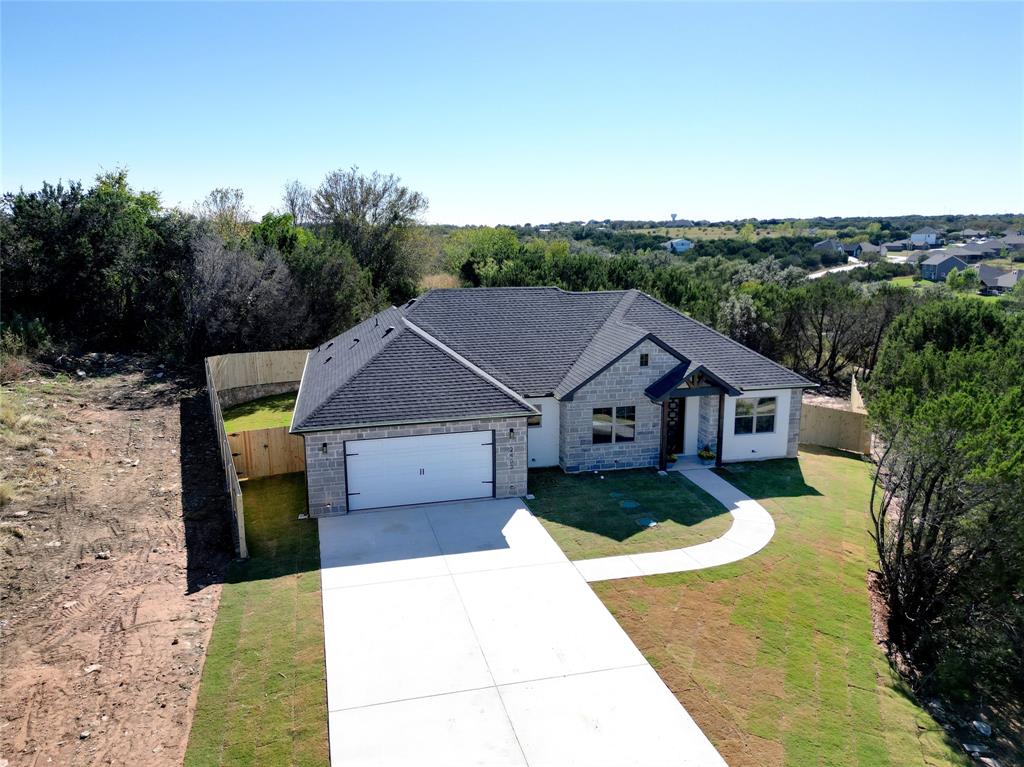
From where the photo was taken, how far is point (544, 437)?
839 inches

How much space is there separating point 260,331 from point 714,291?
27469 mm

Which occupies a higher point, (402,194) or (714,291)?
(402,194)

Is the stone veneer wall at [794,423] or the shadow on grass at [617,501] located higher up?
the stone veneer wall at [794,423]

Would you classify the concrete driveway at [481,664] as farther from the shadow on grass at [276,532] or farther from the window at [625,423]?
the window at [625,423]

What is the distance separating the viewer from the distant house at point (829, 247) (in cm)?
11121

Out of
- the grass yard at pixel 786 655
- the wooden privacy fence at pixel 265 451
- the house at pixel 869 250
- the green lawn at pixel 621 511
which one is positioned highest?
the house at pixel 869 250

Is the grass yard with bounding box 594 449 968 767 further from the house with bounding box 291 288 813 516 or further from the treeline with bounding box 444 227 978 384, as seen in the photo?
the treeline with bounding box 444 227 978 384

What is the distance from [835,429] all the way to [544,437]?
11815mm

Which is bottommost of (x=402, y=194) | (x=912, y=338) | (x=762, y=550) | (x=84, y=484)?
(x=762, y=550)

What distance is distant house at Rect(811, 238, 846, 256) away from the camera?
11121 centimetres

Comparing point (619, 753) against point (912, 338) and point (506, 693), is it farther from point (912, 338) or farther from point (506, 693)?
point (912, 338)

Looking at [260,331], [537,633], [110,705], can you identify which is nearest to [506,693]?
[537,633]

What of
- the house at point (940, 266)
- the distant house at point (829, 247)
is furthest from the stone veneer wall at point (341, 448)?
the distant house at point (829, 247)

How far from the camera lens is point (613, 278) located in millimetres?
44656
